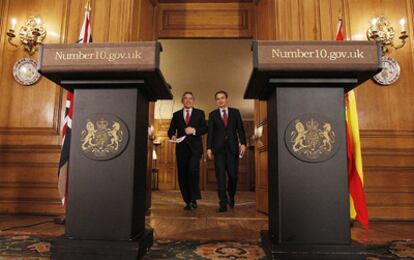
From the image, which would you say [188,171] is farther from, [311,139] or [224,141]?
[311,139]

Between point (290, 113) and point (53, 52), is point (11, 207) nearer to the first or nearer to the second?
point (53, 52)

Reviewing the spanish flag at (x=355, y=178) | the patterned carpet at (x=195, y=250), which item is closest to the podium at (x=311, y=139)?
the patterned carpet at (x=195, y=250)

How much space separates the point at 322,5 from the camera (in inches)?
129

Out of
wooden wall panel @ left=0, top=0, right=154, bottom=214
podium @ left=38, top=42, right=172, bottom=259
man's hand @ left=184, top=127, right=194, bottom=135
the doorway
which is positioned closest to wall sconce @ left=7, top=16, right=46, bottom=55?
wooden wall panel @ left=0, top=0, right=154, bottom=214

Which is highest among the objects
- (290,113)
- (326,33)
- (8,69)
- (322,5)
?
(322,5)

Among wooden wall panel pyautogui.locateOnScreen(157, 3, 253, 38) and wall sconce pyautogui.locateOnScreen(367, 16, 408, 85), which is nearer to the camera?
wall sconce pyautogui.locateOnScreen(367, 16, 408, 85)

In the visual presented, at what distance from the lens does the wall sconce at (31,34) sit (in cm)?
331

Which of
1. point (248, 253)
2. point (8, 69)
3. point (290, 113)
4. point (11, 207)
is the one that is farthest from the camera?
point (8, 69)

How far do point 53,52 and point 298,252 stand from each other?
52.2 inches

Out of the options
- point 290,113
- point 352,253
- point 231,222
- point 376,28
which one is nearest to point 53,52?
point 290,113

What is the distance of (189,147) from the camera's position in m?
3.76

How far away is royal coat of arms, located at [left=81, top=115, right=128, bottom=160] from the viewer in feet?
4.62

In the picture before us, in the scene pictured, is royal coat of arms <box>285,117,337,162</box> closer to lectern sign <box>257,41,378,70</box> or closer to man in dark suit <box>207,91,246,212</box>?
lectern sign <box>257,41,378,70</box>

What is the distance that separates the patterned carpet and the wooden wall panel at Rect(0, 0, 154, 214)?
1425 mm
